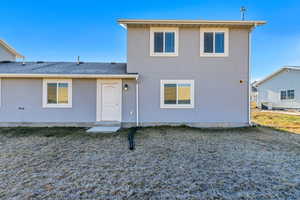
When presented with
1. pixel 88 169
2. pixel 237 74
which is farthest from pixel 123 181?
pixel 237 74

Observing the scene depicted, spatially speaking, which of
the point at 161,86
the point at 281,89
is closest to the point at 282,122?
the point at 161,86

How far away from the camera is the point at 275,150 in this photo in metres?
5.11

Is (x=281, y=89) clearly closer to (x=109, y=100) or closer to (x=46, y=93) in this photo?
(x=109, y=100)

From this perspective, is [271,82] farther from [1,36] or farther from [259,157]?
[1,36]

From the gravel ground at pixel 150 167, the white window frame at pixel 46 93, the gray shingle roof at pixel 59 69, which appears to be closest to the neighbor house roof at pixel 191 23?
the gray shingle roof at pixel 59 69

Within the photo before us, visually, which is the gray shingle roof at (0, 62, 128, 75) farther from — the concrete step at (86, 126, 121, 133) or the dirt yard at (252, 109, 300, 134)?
the dirt yard at (252, 109, 300, 134)

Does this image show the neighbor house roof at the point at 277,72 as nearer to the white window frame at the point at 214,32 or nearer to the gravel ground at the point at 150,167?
the white window frame at the point at 214,32

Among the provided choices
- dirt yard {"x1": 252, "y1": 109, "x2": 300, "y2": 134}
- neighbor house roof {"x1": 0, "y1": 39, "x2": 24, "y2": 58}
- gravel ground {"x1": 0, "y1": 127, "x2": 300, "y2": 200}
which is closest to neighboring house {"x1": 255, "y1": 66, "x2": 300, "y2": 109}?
dirt yard {"x1": 252, "y1": 109, "x2": 300, "y2": 134}

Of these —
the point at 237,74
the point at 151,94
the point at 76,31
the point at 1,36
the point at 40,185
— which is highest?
the point at 76,31

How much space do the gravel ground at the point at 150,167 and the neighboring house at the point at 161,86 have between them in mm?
1963

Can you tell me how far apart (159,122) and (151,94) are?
153 cm

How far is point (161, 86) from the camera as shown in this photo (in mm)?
8281

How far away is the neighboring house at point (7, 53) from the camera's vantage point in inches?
462

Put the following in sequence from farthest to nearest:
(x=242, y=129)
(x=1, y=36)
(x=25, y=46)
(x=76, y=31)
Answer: (x=25, y=46), (x=76, y=31), (x=1, y=36), (x=242, y=129)
